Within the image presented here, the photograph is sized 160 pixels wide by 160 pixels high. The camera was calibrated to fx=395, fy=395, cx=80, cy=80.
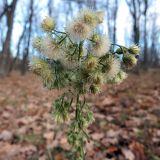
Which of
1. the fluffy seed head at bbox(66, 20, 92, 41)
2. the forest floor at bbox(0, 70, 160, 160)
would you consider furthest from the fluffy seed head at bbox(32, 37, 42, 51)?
the forest floor at bbox(0, 70, 160, 160)

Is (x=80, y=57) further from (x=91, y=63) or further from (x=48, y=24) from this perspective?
(x=48, y=24)

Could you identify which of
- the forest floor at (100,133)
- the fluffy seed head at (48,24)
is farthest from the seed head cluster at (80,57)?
the forest floor at (100,133)

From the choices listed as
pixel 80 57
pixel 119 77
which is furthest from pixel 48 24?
pixel 119 77

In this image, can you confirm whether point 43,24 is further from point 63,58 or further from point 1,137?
point 1,137

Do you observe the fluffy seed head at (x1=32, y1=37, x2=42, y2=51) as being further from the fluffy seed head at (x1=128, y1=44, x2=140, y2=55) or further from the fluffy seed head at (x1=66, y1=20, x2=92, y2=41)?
the fluffy seed head at (x1=128, y1=44, x2=140, y2=55)

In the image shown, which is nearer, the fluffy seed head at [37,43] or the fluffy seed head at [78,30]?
the fluffy seed head at [78,30]

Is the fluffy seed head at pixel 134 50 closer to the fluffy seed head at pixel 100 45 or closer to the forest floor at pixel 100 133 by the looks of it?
the fluffy seed head at pixel 100 45

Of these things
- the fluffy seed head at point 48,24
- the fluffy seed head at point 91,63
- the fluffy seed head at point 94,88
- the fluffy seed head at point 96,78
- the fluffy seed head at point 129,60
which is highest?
the fluffy seed head at point 48,24
